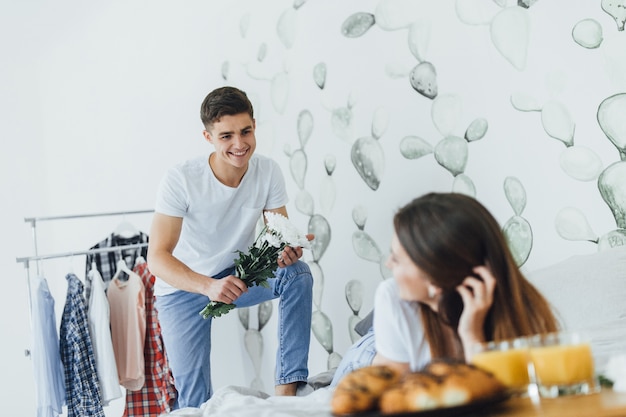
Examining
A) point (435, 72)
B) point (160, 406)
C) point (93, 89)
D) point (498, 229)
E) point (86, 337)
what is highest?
point (93, 89)

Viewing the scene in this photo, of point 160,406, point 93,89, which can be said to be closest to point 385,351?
point 160,406

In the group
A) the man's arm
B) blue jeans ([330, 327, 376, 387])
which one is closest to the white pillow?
blue jeans ([330, 327, 376, 387])

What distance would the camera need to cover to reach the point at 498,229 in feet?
4.24

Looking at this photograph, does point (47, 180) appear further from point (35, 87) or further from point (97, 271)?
point (97, 271)

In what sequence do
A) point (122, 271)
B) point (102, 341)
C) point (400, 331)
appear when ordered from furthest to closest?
1. point (122, 271)
2. point (102, 341)
3. point (400, 331)

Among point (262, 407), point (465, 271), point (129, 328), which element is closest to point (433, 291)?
point (465, 271)

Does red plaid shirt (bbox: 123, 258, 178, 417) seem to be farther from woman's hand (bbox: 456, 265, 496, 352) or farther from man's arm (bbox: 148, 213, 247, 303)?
woman's hand (bbox: 456, 265, 496, 352)

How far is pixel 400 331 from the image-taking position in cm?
148

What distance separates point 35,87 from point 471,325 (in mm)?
3963

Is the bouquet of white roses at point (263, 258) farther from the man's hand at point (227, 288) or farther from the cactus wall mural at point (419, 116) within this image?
the cactus wall mural at point (419, 116)

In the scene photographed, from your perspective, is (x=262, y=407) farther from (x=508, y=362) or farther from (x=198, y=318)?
(x=198, y=318)

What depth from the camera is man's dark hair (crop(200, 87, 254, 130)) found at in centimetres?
280

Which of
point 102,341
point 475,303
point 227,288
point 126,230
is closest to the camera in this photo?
point 475,303

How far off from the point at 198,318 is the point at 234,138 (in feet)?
2.09
